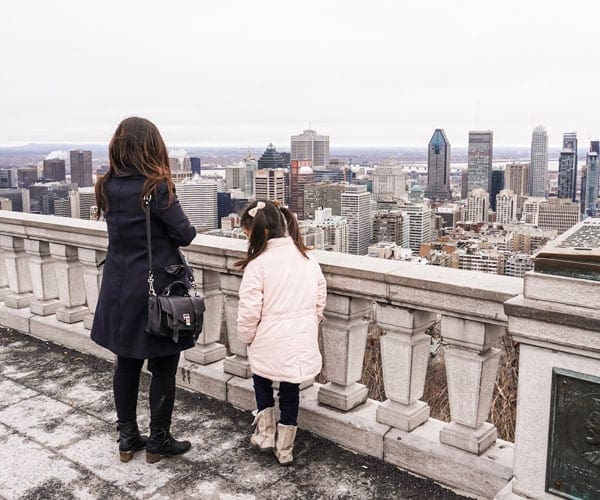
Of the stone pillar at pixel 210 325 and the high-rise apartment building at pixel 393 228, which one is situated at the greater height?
the stone pillar at pixel 210 325

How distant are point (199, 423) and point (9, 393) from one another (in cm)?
148

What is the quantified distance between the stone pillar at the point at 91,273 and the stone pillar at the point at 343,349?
7.34ft

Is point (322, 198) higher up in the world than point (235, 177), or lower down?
lower down

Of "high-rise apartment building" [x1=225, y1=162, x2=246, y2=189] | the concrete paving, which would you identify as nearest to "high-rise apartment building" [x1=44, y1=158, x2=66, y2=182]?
"high-rise apartment building" [x1=225, y1=162, x2=246, y2=189]

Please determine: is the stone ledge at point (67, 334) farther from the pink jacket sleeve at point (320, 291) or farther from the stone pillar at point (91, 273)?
the pink jacket sleeve at point (320, 291)

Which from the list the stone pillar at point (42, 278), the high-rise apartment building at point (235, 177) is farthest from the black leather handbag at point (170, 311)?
the high-rise apartment building at point (235, 177)

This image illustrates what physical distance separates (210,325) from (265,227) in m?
1.42

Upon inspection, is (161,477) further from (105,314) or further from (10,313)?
(10,313)

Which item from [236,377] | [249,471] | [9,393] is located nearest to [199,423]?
[236,377]

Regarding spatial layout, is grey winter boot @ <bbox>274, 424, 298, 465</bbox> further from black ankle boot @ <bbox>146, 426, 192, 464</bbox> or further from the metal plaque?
the metal plaque

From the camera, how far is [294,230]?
369 centimetres

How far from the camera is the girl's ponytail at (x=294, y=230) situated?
365 centimetres

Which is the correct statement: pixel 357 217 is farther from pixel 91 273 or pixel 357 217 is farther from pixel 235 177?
pixel 91 273

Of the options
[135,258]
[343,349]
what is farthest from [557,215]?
[135,258]
